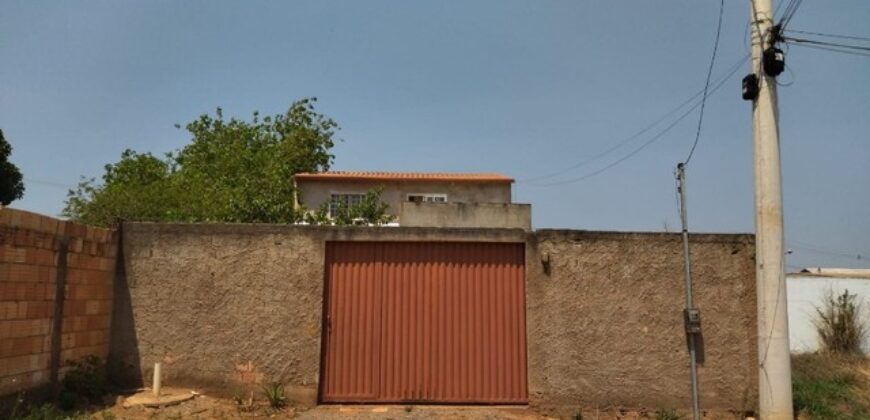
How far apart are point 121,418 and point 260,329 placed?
1.78 meters

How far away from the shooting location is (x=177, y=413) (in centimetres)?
735

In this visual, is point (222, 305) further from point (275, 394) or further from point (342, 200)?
point (342, 200)

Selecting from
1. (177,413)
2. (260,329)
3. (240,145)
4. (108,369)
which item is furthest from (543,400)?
(240,145)

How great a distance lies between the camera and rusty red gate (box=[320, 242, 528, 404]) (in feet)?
26.9

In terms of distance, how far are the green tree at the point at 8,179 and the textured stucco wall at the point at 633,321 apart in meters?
25.4

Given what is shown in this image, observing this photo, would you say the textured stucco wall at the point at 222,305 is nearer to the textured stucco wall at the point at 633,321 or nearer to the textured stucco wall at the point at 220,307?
the textured stucco wall at the point at 220,307

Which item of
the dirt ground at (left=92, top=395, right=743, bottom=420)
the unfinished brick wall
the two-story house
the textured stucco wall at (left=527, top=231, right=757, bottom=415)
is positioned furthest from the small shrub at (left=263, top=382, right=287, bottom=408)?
the two-story house

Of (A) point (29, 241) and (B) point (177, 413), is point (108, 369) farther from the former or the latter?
(A) point (29, 241)

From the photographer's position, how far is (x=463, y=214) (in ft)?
64.4

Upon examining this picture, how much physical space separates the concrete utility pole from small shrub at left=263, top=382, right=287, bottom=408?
18.7 ft

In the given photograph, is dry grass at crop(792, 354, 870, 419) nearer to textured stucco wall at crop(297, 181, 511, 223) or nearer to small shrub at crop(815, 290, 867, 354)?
small shrub at crop(815, 290, 867, 354)

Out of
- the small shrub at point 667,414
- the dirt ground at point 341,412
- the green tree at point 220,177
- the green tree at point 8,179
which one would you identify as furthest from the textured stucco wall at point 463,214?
the green tree at point 8,179

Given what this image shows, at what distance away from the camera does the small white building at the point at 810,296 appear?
43.4ft

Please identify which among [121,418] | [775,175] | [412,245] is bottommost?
[121,418]
